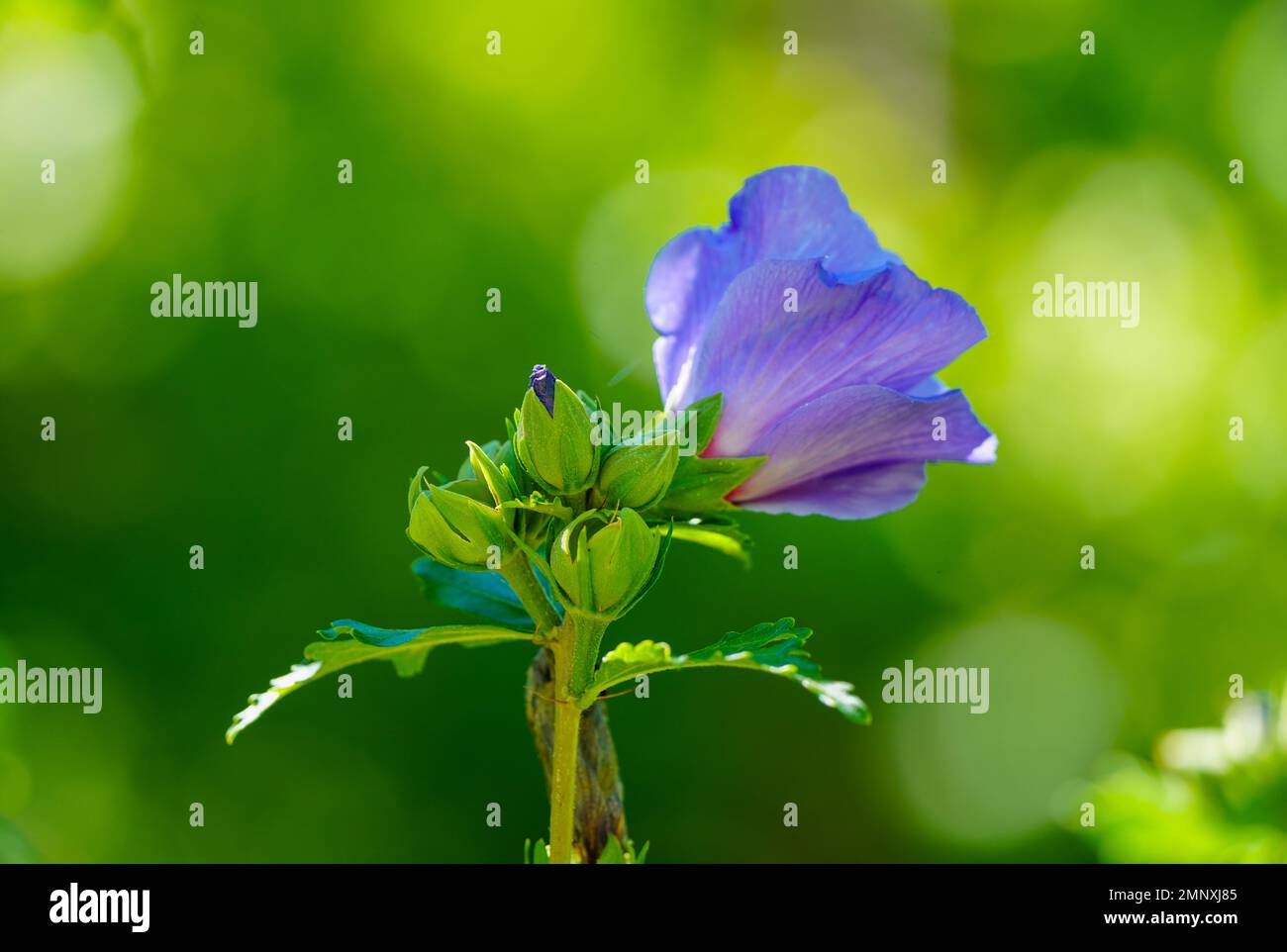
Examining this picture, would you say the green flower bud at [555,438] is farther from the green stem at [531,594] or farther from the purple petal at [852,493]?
the purple petal at [852,493]

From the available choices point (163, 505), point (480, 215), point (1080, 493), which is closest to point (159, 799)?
point (163, 505)

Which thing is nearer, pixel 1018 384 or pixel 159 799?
pixel 159 799

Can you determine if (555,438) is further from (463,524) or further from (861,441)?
(861,441)

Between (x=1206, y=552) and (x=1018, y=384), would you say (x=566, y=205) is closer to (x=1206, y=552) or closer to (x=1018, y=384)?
(x=1018, y=384)

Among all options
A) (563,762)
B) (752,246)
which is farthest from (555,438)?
(752,246)

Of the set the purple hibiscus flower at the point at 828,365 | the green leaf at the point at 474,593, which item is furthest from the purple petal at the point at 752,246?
the green leaf at the point at 474,593
